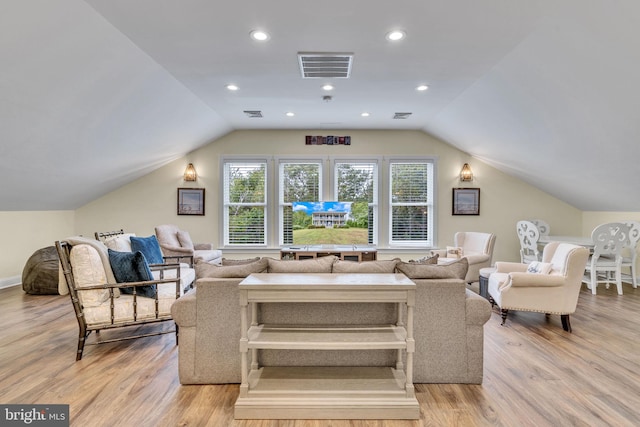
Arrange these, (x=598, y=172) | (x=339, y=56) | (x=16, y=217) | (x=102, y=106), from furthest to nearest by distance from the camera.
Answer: (x=16, y=217)
(x=598, y=172)
(x=102, y=106)
(x=339, y=56)

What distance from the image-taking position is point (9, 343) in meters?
3.03

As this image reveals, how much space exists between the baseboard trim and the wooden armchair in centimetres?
347

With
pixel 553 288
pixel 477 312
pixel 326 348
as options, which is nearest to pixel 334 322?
pixel 326 348

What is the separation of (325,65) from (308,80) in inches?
17.8

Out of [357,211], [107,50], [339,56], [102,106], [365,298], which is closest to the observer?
[365,298]

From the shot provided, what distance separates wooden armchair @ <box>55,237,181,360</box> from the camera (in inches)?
107

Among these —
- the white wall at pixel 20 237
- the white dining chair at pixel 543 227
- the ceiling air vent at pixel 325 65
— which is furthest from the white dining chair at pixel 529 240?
the white wall at pixel 20 237

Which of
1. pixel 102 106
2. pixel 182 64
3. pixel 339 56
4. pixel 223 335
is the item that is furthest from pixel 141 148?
pixel 223 335

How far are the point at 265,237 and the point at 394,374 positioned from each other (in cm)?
450

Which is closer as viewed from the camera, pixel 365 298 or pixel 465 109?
pixel 365 298

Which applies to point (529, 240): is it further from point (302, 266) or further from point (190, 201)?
point (190, 201)

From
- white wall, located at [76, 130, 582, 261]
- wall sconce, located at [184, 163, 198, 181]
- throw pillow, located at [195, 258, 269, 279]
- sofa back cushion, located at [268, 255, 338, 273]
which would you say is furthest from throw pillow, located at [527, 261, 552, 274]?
wall sconce, located at [184, 163, 198, 181]

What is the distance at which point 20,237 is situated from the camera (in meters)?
5.19

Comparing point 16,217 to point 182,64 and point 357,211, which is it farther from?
point 357,211
